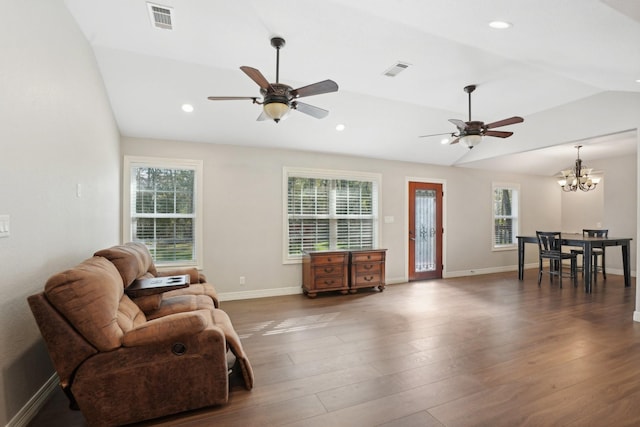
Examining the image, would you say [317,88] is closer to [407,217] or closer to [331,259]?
[331,259]

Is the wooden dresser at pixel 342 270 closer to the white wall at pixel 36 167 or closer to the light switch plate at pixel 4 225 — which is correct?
the white wall at pixel 36 167

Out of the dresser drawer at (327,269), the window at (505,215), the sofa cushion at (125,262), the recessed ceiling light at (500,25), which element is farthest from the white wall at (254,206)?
the recessed ceiling light at (500,25)

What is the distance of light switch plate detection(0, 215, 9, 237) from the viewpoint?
169 centimetres

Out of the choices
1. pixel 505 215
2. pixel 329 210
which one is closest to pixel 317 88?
pixel 329 210

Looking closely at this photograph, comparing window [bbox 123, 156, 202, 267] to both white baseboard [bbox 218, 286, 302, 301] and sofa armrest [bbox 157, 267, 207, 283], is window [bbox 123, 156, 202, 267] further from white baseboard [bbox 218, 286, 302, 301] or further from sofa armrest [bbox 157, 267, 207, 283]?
sofa armrest [bbox 157, 267, 207, 283]

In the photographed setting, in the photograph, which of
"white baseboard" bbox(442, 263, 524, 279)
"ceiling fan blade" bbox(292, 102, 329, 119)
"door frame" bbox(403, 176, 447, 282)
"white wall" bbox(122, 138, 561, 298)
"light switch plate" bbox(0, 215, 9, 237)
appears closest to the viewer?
"light switch plate" bbox(0, 215, 9, 237)

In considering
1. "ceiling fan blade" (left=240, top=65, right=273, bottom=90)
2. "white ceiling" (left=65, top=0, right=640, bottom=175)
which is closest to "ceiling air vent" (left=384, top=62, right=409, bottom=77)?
"white ceiling" (left=65, top=0, right=640, bottom=175)

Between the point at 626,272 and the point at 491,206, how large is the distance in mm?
2559

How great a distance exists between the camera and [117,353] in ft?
6.06

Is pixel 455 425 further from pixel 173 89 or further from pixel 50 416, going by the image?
pixel 173 89

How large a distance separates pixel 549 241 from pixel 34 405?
7403 millimetres

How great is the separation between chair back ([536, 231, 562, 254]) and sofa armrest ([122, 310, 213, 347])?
6.42 meters

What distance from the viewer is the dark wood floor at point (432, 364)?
2031mm

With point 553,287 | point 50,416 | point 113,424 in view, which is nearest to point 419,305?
point 553,287
